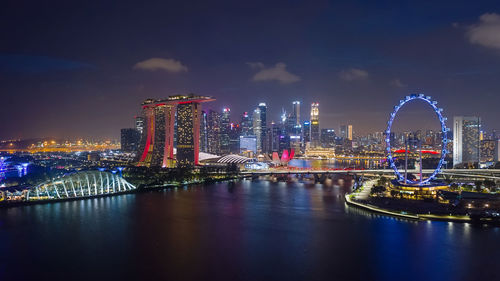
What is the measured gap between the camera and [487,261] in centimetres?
993

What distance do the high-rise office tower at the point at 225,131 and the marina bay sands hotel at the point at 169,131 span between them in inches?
1048

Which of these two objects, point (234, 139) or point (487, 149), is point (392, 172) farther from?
point (234, 139)

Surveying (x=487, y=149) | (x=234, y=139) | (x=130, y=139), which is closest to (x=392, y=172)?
(x=487, y=149)

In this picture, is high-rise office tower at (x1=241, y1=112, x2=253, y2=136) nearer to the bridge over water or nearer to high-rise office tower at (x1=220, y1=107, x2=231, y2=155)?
high-rise office tower at (x1=220, y1=107, x2=231, y2=155)

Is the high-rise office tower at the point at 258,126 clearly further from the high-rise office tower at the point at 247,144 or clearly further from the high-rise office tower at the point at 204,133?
the high-rise office tower at the point at 204,133

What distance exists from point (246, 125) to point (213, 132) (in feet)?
50.8

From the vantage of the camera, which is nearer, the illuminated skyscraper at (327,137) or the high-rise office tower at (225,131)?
the high-rise office tower at (225,131)

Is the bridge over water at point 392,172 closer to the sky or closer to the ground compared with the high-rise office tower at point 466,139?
closer to the ground

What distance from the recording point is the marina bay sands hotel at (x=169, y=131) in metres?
35.8

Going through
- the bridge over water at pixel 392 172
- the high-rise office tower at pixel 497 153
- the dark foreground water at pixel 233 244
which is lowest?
the dark foreground water at pixel 233 244

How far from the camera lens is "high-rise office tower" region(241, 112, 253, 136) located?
80375 mm

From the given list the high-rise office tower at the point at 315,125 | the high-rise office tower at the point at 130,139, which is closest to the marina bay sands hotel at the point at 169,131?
the high-rise office tower at the point at 130,139

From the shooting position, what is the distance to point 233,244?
11594mm

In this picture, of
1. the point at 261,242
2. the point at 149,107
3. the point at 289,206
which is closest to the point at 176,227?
the point at 261,242
